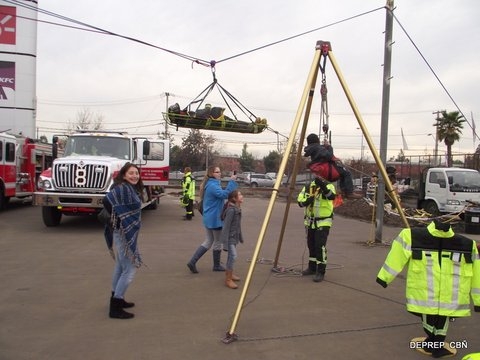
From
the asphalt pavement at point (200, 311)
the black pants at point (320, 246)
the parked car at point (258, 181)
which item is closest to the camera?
the asphalt pavement at point (200, 311)

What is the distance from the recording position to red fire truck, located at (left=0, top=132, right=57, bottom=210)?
16062mm

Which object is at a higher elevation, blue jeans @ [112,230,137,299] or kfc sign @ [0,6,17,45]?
kfc sign @ [0,6,17,45]

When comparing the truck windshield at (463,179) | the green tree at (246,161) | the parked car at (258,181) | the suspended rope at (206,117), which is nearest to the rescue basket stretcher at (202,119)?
the suspended rope at (206,117)

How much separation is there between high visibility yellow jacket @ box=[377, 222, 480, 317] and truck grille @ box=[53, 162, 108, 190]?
9.19 metres

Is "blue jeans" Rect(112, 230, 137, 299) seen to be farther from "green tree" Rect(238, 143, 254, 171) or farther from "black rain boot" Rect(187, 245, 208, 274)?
"green tree" Rect(238, 143, 254, 171)

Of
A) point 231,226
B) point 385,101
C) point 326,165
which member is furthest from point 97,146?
point 326,165

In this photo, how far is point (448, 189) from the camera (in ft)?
49.4

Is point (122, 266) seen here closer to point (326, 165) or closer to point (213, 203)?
point (213, 203)

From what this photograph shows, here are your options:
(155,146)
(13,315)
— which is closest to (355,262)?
(13,315)

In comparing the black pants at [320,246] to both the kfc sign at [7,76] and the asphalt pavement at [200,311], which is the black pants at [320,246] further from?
the kfc sign at [7,76]

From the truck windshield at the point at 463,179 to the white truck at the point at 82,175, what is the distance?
33.3 feet

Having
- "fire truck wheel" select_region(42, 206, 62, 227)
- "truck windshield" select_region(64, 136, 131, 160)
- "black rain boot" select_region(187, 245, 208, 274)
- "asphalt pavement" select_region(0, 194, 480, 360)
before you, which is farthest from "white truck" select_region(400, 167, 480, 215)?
"fire truck wheel" select_region(42, 206, 62, 227)

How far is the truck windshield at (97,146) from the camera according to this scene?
13406 millimetres

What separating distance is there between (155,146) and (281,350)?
1424 cm
